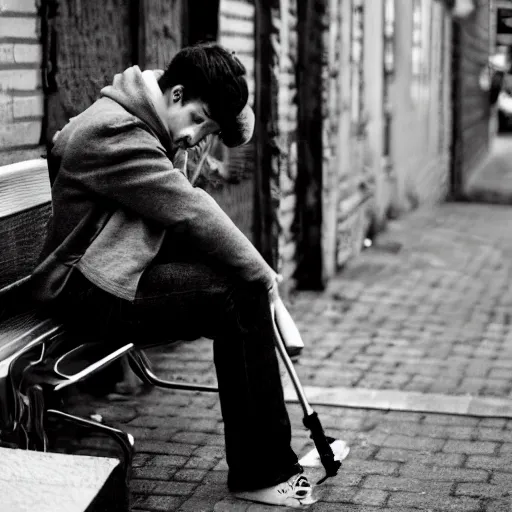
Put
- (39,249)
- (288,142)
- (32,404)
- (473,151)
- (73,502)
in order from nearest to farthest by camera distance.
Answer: (73,502)
(32,404)
(39,249)
(288,142)
(473,151)

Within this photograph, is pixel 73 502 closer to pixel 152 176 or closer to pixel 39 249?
pixel 152 176

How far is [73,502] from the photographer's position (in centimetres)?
269

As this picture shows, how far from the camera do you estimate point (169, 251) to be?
3.87 m

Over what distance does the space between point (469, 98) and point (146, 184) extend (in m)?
16.4

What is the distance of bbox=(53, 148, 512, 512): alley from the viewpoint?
3.98 meters

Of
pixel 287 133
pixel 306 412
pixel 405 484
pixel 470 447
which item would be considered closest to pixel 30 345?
pixel 306 412

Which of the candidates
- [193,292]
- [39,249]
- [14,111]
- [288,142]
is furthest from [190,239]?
[288,142]

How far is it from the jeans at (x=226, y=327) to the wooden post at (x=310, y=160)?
409cm

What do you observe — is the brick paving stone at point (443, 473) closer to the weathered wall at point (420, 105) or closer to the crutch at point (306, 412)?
the crutch at point (306, 412)

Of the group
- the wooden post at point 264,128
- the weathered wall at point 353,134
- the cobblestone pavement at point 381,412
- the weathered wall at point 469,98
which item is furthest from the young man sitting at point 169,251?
the weathered wall at point 469,98

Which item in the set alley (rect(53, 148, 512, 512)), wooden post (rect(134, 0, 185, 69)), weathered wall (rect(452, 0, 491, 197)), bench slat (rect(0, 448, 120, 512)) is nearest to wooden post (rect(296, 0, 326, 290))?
alley (rect(53, 148, 512, 512))

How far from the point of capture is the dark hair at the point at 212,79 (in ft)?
12.3

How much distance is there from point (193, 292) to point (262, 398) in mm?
429

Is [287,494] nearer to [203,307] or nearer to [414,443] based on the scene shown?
[203,307]
